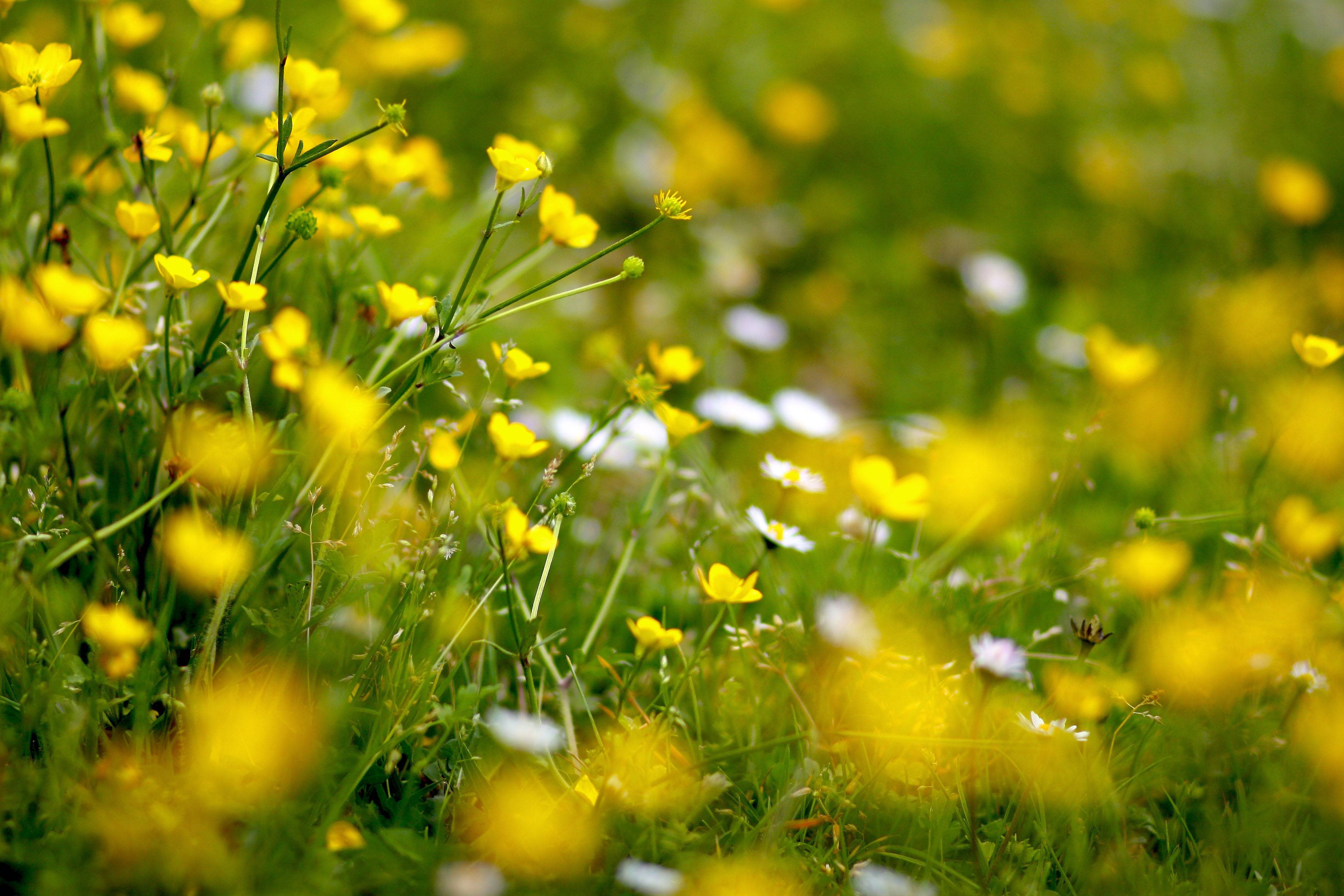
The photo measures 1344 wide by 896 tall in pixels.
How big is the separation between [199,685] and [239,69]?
1254mm

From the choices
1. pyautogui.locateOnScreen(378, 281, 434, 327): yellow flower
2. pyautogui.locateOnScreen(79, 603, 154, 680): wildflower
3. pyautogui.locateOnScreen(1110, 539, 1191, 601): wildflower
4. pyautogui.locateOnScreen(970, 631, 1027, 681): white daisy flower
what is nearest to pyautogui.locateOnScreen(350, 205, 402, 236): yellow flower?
pyautogui.locateOnScreen(378, 281, 434, 327): yellow flower

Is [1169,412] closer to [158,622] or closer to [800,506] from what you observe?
[800,506]

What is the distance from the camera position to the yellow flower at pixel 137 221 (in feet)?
3.92

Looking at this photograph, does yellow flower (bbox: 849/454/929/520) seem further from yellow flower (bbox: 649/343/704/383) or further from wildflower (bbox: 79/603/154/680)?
wildflower (bbox: 79/603/154/680)

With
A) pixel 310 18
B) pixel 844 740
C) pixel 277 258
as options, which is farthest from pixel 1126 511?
pixel 310 18

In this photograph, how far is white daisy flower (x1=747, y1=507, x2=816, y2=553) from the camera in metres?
1.32

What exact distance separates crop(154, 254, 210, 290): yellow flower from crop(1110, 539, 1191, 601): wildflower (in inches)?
48.7

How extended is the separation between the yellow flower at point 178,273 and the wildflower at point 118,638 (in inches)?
13.5

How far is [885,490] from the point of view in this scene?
1.30 m

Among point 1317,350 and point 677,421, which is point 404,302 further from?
point 1317,350

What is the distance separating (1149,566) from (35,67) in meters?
1.52

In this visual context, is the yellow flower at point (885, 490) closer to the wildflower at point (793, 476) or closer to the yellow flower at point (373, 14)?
the wildflower at point (793, 476)

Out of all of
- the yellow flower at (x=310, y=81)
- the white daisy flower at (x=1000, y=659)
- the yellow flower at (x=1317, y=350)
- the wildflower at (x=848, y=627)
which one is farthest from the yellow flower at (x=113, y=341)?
the yellow flower at (x=1317, y=350)

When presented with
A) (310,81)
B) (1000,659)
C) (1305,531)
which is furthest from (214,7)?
(1305,531)
